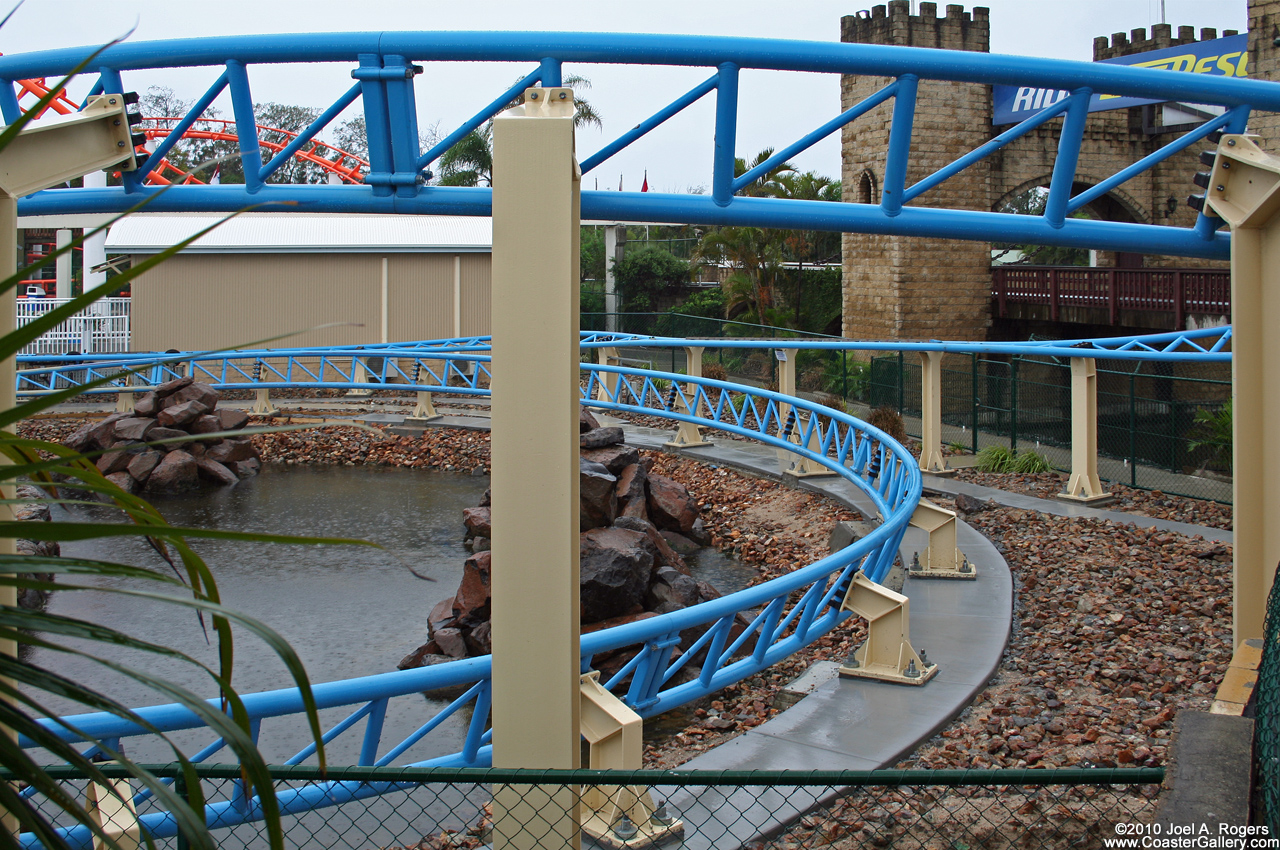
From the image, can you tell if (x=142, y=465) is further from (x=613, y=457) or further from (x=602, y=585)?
(x=602, y=585)

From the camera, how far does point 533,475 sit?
3348mm

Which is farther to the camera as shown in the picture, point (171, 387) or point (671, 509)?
point (171, 387)

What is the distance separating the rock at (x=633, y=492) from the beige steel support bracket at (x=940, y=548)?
3.89 meters

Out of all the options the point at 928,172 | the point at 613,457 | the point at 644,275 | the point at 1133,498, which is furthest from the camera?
the point at 644,275

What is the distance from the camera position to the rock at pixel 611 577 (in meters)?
8.21

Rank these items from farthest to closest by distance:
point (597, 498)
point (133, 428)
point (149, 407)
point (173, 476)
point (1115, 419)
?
point (1115, 419)
point (149, 407)
point (133, 428)
point (173, 476)
point (597, 498)

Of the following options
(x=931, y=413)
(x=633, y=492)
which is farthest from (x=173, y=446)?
(x=931, y=413)

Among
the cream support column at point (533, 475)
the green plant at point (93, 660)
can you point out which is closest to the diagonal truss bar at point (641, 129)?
the cream support column at point (533, 475)

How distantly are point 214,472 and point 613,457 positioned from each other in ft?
24.0

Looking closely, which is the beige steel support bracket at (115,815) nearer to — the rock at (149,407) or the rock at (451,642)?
the rock at (451,642)

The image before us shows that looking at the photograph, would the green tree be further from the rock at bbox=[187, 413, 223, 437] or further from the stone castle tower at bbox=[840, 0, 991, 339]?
the rock at bbox=[187, 413, 223, 437]

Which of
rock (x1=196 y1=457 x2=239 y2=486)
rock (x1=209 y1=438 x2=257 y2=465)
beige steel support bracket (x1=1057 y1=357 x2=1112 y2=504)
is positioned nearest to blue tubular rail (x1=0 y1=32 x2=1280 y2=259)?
beige steel support bracket (x1=1057 y1=357 x2=1112 y2=504)

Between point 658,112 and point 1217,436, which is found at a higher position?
point 658,112

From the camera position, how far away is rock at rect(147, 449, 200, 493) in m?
15.3
